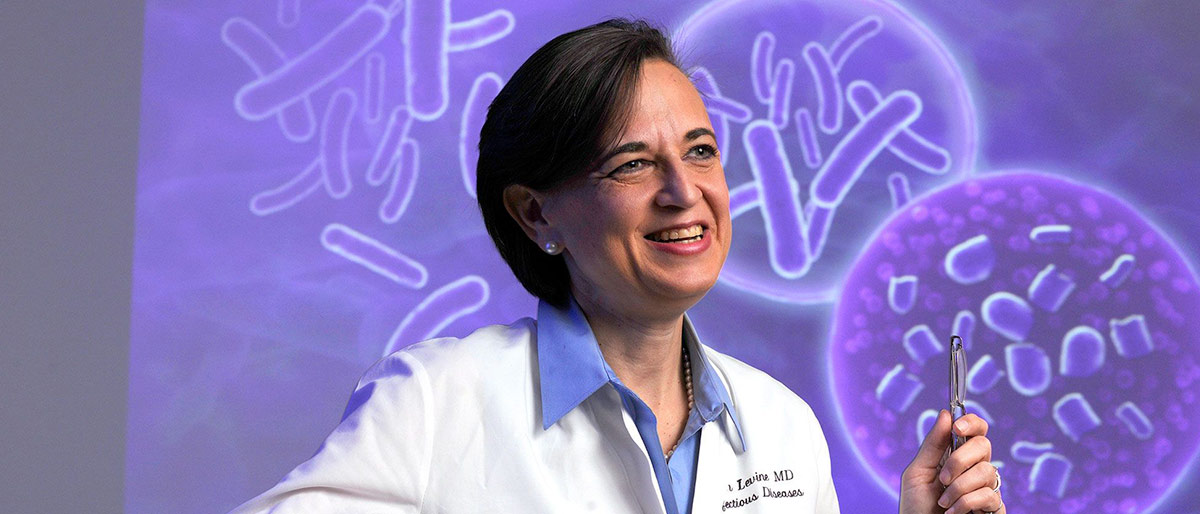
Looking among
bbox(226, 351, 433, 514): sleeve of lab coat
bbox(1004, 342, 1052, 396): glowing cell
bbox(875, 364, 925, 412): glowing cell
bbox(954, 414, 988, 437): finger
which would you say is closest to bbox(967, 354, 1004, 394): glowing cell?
bbox(1004, 342, 1052, 396): glowing cell

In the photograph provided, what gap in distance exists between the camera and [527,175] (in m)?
1.28

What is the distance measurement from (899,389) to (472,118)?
1.28 metres

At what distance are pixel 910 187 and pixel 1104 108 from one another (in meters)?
0.53

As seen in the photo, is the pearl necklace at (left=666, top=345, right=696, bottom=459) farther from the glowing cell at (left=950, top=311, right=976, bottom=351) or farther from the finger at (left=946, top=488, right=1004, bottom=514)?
the glowing cell at (left=950, top=311, right=976, bottom=351)

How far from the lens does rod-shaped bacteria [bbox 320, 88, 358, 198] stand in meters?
2.84

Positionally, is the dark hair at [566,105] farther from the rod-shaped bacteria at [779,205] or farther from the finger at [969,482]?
the rod-shaped bacteria at [779,205]

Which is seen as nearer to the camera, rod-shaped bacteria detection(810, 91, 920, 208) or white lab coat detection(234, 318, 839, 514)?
white lab coat detection(234, 318, 839, 514)

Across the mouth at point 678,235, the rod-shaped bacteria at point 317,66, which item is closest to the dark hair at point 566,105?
the mouth at point 678,235

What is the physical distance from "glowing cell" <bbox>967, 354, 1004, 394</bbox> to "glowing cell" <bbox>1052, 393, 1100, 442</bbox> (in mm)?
161

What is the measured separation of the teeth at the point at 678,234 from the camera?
1215mm

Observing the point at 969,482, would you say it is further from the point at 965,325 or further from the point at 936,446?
the point at 965,325

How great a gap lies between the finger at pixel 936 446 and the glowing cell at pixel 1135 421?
1.76 metres

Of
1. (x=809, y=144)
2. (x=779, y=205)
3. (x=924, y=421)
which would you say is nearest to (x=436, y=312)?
(x=779, y=205)

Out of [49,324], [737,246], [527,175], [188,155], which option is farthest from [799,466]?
[188,155]
